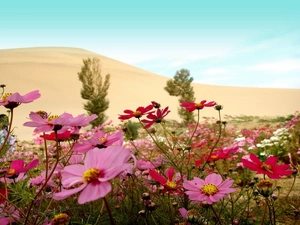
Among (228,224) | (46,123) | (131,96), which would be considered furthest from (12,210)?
(131,96)

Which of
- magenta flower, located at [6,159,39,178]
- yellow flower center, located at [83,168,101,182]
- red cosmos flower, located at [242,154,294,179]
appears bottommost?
magenta flower, located at [6,159,39,178]

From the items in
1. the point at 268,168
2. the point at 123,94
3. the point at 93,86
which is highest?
the point at 268,168

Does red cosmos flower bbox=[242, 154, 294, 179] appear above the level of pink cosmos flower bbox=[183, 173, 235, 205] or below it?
above

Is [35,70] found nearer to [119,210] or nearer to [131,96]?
[131,96]

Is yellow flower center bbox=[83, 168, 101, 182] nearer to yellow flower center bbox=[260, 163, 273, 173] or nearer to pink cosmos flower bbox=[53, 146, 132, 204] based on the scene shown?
pink cosmos flower bbox=[53, 146, 132, 204]

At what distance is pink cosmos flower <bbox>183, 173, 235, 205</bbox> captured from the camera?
0.94 metres

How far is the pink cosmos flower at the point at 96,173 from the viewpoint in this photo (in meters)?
0.63

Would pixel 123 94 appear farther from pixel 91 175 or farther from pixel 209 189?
pixel 91 175

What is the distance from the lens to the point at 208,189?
39.1 inches

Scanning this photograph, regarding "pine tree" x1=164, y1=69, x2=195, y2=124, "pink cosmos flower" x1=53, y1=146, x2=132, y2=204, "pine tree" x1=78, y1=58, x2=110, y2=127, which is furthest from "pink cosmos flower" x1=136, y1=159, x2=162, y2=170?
"pine tree" x1=164, y1=69, x2=195, y2=124

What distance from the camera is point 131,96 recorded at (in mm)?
40250

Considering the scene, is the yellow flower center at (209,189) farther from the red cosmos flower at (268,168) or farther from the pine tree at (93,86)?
the pine tree at (93,86)

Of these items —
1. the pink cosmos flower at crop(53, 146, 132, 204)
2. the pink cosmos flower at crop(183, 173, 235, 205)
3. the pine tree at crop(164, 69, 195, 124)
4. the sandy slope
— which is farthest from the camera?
the sandy slope

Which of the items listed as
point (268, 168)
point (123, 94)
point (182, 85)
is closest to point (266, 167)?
point (268, 168)
